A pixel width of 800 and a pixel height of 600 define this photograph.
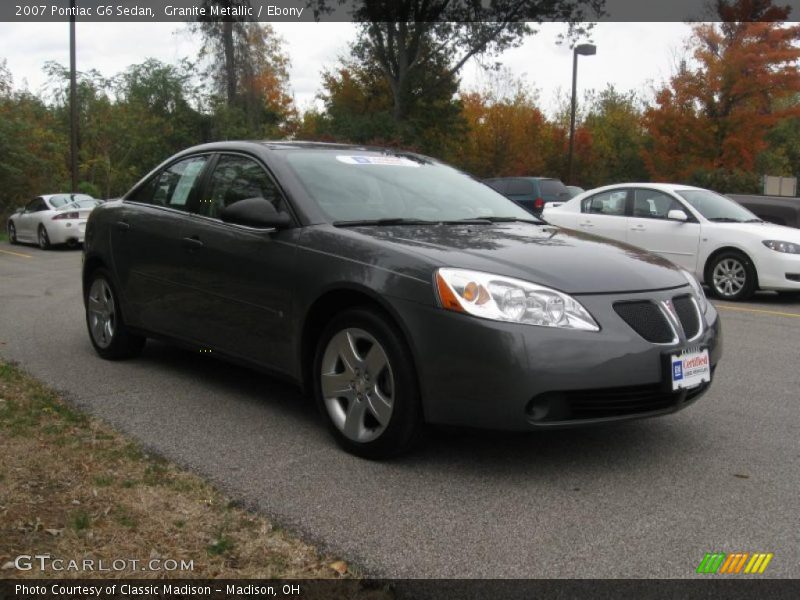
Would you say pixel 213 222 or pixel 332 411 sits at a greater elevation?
pixel 213 222

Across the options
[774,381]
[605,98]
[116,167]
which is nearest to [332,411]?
[774,381]

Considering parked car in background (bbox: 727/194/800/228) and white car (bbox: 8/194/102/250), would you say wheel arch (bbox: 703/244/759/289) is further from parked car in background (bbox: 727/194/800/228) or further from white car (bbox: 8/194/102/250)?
white car (bbox: 8/194/102/250)

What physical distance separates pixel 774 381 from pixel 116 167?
41.2 m

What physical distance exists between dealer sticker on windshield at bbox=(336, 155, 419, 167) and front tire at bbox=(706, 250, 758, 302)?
6.62m

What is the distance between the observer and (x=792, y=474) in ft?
13.3

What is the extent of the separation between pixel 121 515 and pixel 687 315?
8.91 ft

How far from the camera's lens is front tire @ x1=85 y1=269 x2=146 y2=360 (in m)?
6.30

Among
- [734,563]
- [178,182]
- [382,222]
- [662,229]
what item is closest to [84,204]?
[662,229]

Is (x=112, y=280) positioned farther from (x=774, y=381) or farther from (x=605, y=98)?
(x=605, y=98)

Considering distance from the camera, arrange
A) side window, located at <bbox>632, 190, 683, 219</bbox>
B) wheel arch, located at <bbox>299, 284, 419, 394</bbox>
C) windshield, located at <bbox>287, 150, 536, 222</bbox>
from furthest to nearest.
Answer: side window, located at <bbox>632, 190, 683, 219</bbox>, windshield, located at <bbox>287, 150, 536, 222</bbox>, wheel arch, located at <bbox>299, 284, 419, 394</bbox>

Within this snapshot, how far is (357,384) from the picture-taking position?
4.23 m

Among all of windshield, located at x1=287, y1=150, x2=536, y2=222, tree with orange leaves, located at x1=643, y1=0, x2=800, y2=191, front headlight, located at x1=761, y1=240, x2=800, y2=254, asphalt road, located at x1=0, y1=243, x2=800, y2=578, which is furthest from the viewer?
tree with orange leaves, located at x1=643, y1=0, x2=800, y2=191

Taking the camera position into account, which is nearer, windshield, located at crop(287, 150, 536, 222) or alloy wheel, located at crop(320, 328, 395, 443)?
alloy wheel, located at crop(320, 328, 395, 443)

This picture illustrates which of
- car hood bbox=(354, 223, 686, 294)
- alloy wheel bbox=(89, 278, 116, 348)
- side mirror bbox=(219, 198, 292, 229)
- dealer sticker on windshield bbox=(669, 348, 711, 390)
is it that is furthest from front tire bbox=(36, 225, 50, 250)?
dealer sticker on windshield bbox=(669, 348, 711, 390)
